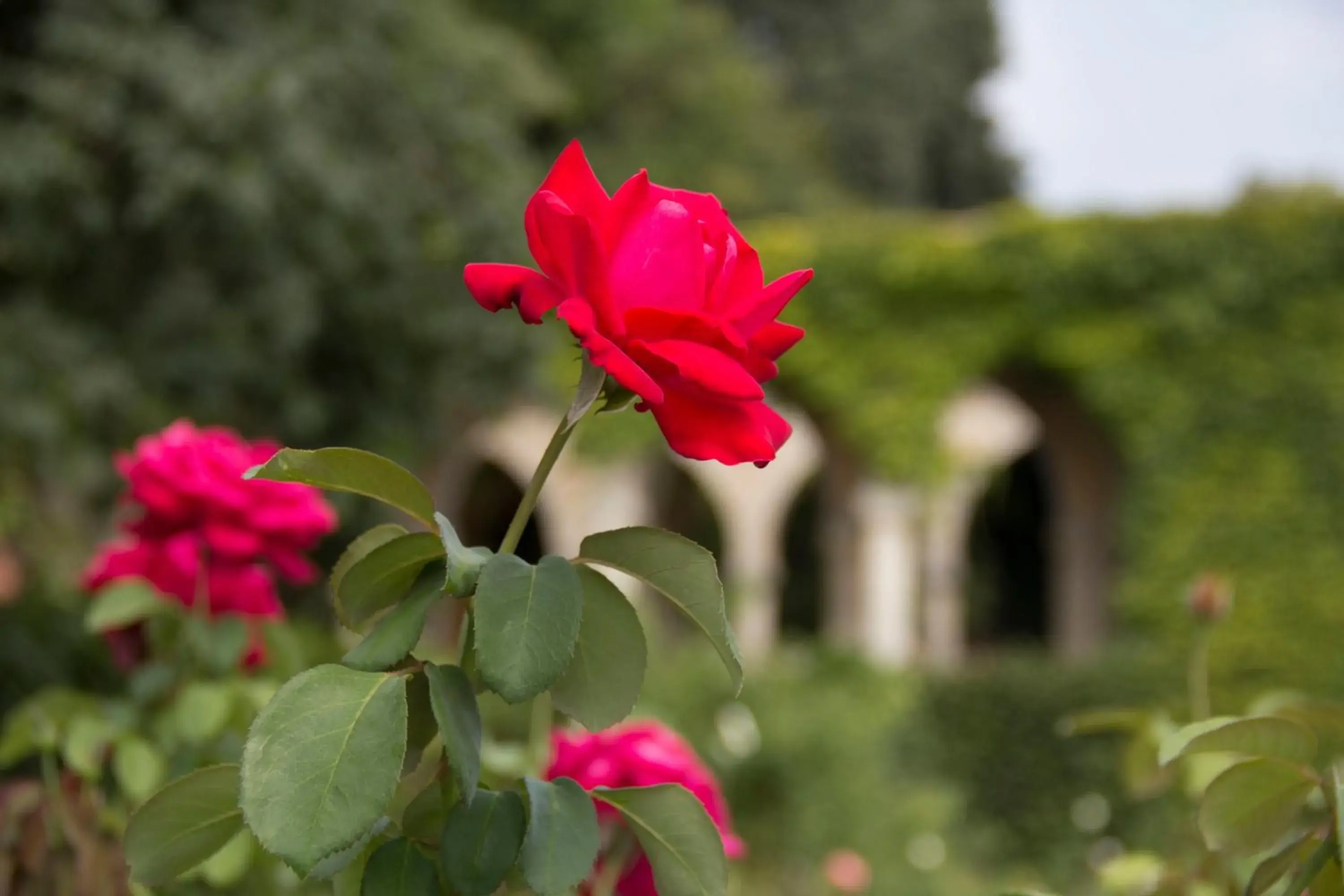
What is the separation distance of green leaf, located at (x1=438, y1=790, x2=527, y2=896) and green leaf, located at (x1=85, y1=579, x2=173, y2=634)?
77cm

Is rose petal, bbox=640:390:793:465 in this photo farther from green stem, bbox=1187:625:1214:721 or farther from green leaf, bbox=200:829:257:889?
green stem, bbox=1187:625:1214:721

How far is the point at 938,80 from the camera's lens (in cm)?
2494

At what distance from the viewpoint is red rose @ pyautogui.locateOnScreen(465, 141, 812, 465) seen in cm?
67

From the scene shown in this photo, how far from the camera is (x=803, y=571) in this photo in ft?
61.4

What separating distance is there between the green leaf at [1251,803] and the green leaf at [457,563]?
411mm

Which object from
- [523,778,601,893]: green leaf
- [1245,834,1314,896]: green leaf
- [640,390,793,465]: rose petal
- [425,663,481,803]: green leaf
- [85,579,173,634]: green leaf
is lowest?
[1245,834,1314,896]: green leaf

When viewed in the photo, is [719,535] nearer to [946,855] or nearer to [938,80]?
[938,80]

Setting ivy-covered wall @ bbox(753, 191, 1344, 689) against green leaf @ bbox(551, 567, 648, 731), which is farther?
ivy-covered wall @ bbox(753, 191, 1344, 689)

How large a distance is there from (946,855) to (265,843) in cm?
460

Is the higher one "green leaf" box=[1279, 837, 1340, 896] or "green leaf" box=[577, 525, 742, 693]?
"green leaf" box=[577, 525, 742, 693]

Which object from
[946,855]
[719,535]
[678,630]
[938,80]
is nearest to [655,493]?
[678,630]

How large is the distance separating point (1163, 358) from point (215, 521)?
31.2 feet

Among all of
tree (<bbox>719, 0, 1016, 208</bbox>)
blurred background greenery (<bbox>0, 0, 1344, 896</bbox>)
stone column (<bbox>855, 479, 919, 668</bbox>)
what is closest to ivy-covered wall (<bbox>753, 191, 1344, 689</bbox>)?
blurred background greenery (<bbox>0, 0, 1344, 896</bbox>)

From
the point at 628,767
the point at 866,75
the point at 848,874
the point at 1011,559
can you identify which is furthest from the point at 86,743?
the point at 866,75
